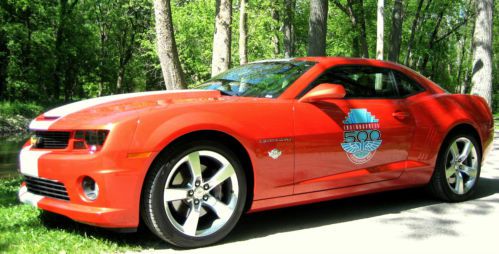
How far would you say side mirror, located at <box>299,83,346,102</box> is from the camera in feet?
14.0

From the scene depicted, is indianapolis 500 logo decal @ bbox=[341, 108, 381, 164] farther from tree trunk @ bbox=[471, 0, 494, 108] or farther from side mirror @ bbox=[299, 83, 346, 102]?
tree trunk @ bbox=[471, 0, 494, 108]

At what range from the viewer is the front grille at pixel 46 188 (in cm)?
369

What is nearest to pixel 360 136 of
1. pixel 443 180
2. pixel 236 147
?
pixel 236 147

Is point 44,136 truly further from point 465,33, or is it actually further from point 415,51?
point 465,33

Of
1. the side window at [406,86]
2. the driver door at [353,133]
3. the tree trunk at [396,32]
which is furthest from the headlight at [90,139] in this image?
the tree trunk at [396,32]

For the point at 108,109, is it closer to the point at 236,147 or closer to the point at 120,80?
the point at 236,147

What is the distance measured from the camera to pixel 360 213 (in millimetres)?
5082

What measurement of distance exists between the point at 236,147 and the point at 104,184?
107 cm

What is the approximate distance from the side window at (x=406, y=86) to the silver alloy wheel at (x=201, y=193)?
2.27m

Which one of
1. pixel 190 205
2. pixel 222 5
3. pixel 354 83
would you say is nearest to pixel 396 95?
pixel 354 83

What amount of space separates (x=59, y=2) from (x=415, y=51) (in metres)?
26.0

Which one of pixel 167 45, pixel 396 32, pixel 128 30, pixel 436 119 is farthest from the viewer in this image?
pixel 128 30

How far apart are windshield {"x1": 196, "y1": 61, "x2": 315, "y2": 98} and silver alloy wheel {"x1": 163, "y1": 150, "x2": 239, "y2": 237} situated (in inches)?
32.8

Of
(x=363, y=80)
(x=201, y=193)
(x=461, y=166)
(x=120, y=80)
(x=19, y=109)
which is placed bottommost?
(x=19, y=109)
